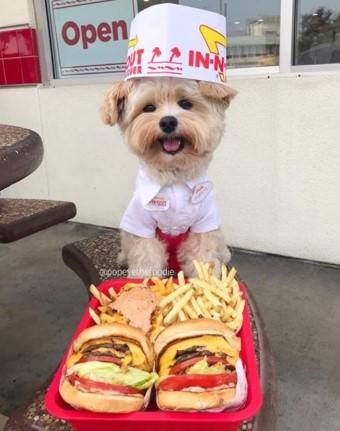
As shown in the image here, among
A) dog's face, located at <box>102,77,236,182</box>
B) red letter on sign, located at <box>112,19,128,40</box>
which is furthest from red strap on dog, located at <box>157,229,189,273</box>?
red letter on sign, located at <box>112,19,128,40</box>

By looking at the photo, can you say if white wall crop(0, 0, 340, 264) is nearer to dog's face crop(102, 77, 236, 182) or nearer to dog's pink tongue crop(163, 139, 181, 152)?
dog's face crop(102, 77, 236, 182)

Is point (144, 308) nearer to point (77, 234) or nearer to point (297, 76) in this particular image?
point (297, 76)

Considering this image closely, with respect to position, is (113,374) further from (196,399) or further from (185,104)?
(185,104)

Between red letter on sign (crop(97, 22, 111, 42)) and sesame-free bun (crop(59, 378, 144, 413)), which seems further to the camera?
red letter on sign (crop(97, 22, 111, 42))

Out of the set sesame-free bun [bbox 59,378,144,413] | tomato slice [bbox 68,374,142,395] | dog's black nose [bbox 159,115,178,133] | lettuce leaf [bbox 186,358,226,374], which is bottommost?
sesame-free bun [bbox 59,378,144,413]

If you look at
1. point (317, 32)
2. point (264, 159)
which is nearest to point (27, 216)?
point (264, 159)

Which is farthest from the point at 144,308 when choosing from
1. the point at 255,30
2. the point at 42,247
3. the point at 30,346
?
the point at 42,247

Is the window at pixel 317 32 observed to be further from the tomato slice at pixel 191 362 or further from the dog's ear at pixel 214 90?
the tomato slice at pixel 191 362
